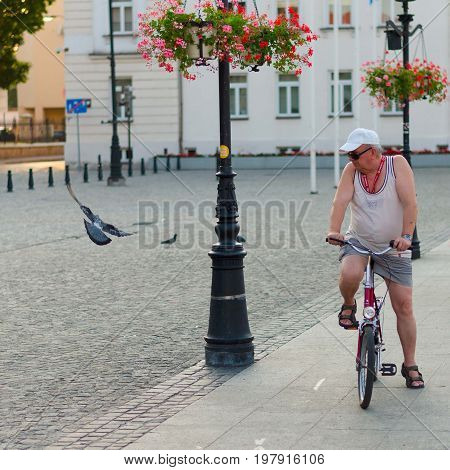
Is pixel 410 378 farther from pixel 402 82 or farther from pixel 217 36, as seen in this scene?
pixel 402 82

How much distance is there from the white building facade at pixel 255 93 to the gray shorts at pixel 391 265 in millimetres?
37547

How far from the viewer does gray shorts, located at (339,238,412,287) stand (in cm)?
782

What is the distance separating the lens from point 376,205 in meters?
7.71

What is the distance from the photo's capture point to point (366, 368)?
740 cm

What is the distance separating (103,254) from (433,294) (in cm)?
627

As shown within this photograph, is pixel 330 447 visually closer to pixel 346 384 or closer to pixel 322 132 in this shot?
pixel 346 384

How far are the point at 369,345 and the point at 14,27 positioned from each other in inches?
1800

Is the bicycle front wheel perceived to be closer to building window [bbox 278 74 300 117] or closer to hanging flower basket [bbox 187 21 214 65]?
hanging flower basket [bbox 187 21 214 65]

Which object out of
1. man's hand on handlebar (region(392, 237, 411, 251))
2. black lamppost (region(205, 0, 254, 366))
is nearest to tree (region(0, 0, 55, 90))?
A: black lamppost (region(205, 0, 254, 366))

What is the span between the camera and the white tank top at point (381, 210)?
25.2 ft

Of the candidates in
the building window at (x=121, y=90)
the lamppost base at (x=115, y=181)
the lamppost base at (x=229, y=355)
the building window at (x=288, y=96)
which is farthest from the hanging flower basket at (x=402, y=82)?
the building window at (x=121, y=90)

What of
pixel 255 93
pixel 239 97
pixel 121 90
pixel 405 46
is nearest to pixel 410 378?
pixel 405 46

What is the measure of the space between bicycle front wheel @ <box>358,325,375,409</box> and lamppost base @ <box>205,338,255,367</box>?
157 cm

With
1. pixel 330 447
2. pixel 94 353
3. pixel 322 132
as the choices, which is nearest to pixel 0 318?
pixel 94 353
